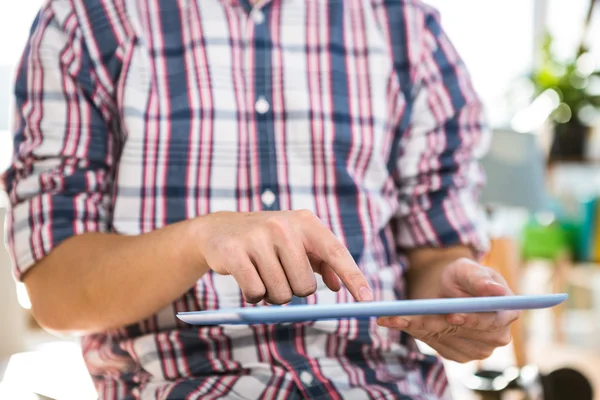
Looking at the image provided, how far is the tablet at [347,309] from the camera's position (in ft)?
1.50

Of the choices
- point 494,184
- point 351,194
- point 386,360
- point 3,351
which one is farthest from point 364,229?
point 494,184

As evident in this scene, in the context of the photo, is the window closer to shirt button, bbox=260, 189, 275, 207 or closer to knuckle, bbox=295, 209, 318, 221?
shirt button, bbox=260, 189, 275, 207

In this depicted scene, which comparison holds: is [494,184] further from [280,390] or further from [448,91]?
[280,390]

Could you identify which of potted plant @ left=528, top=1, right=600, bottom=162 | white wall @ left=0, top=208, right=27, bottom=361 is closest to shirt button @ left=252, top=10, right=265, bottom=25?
white wall @ left=0, top=208, right=27, bottom=361

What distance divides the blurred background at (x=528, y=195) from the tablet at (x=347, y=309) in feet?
1.30

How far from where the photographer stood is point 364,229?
0.87 m

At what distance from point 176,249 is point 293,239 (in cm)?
14

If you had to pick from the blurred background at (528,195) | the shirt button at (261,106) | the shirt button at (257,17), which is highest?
the shirt button at (257,17)

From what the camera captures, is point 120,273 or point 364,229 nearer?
point 120,273

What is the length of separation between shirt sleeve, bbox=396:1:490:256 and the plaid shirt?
1.1 inches

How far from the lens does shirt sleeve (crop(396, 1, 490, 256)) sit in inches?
36.9

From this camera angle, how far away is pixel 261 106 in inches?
33.6

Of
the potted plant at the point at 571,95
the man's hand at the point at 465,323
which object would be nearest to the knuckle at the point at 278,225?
the man's hand at the point at 465,323

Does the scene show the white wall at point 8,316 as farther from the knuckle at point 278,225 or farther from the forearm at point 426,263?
the knuckle at point 278,225
